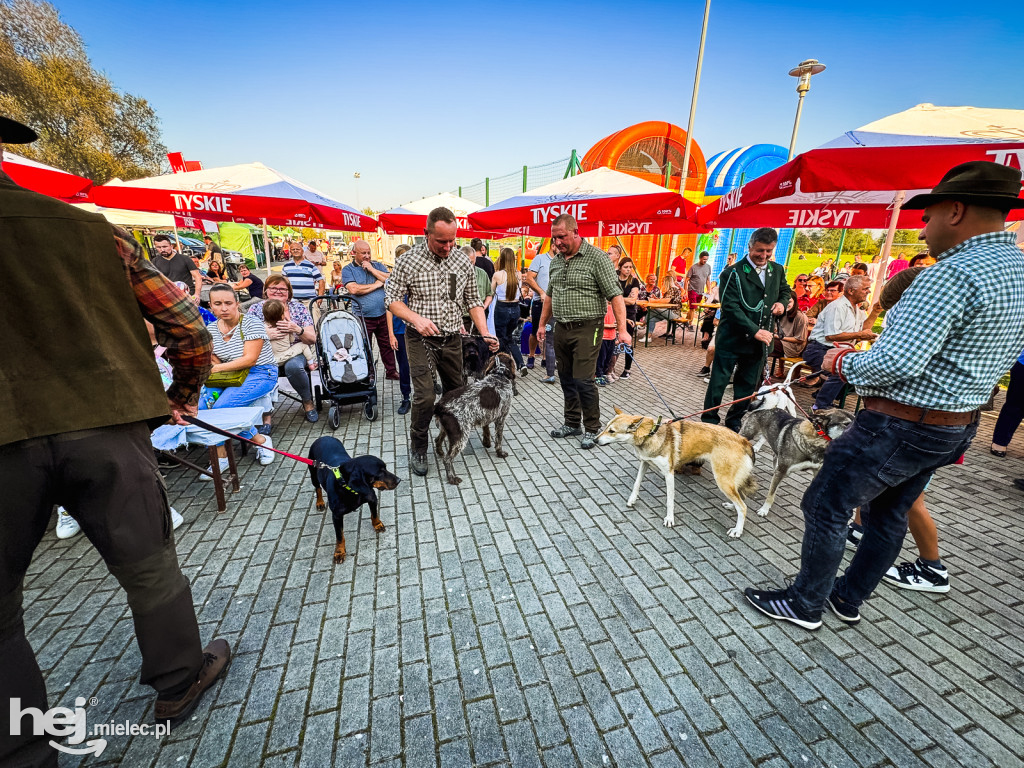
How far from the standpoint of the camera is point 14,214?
1.30 m

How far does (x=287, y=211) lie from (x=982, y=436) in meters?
10.3

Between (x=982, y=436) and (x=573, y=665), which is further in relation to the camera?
(x=982, y=436)

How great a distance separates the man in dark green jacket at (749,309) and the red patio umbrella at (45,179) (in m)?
8.37

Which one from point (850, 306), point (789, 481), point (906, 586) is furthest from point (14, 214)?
point (850, 306)

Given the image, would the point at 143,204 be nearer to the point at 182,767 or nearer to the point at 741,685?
the point at 182,767

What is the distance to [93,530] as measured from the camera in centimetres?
159

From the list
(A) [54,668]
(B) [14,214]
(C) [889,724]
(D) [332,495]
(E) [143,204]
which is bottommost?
(A) [54,668]

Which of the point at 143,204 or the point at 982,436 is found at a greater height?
the point at 143,204

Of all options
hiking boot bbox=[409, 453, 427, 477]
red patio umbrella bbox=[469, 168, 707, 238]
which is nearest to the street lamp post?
red patio umbrella bbox=[469, 168, 707, 238]

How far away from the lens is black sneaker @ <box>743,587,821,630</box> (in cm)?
247

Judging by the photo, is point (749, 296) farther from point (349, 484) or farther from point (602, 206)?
point (349, 484)

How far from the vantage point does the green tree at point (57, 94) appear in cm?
2280

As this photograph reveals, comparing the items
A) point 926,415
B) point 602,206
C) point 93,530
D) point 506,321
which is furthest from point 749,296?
point 93,530

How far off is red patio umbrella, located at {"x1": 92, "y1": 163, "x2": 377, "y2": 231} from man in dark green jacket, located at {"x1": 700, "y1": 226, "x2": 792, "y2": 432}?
6.22m
